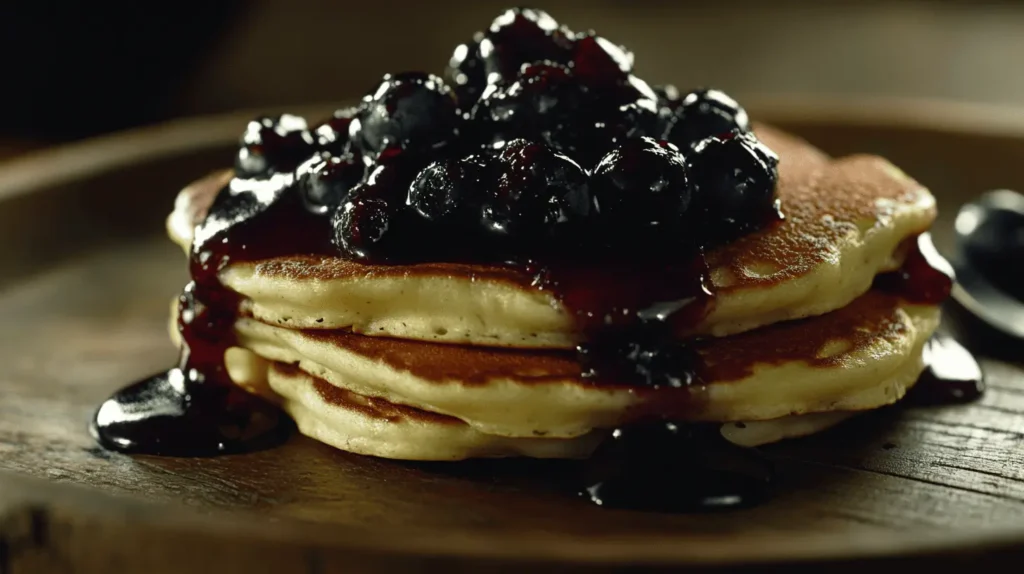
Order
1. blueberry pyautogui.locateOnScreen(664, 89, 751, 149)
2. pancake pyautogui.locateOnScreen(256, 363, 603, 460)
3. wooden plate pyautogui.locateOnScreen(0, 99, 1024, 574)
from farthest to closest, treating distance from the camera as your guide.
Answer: blueberry pyautogui.locateOnScreen(664, 89, 751, 149), pancake pyautogui.locateOnScreen(256, 363, 603, 460), wooden plate pyautogui.locateOnScreen(0, 99, 1024, 574)

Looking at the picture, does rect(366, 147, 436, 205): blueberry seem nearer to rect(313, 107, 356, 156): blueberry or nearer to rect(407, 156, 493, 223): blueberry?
rect(407, 156, 493, 223): blueberry

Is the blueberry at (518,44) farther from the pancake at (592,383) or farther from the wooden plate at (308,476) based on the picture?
the wooden plate at (308,476)

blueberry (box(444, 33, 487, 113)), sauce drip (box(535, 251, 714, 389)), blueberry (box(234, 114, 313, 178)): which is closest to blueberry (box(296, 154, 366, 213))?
blueberry (box(234, 114, 313, 178))

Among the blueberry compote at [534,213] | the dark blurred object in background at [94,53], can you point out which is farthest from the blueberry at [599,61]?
the dark blurred object in background at [94,53]

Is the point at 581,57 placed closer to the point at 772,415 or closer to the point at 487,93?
the point at 487,93

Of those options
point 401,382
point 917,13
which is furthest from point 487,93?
point 917,13

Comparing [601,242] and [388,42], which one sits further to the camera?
[388,42]

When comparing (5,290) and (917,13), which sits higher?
(5,290)
